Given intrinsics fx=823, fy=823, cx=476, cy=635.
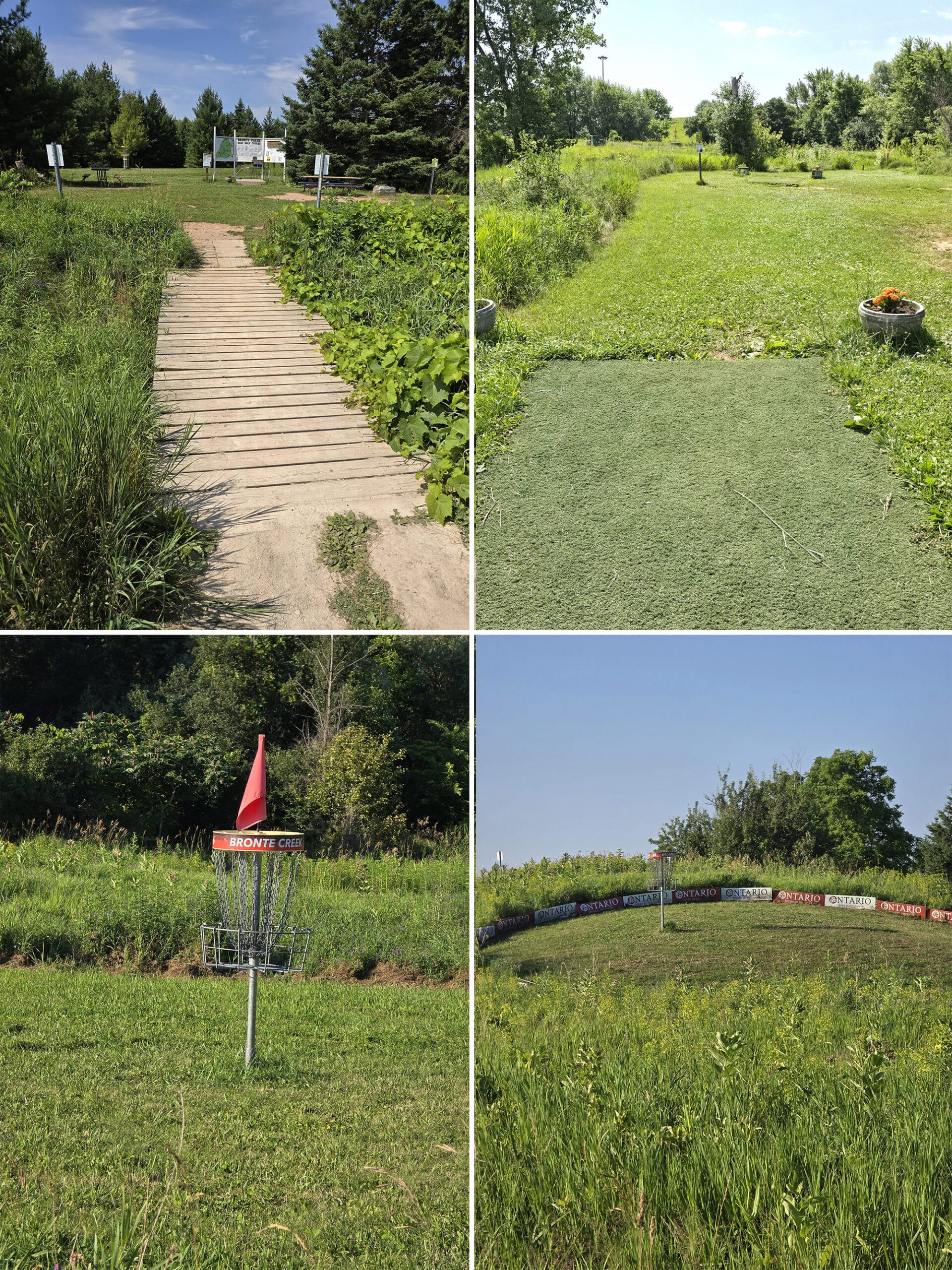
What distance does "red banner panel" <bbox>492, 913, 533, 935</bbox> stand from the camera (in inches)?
81.4

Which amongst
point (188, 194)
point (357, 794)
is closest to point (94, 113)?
point (188, 194)

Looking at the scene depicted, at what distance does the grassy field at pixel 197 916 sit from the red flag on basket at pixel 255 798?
1448 millimetres

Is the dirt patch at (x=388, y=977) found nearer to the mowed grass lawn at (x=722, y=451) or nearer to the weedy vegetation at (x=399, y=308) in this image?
the mowed grass lawn at (x=722, y=451)

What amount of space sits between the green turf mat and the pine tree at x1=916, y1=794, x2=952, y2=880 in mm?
1427

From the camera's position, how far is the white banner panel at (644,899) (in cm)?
234

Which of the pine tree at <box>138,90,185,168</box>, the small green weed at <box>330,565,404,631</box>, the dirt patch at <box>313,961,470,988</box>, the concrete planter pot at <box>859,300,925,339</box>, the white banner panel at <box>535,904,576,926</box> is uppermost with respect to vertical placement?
the pine tree at <box>138,90,185,168</box>

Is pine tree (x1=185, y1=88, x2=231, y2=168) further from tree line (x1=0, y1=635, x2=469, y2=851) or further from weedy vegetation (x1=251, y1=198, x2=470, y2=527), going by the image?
tree line (x1=0, y1=635, x2=469, y2=851)

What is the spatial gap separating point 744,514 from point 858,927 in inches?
104

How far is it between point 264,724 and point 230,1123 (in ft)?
4.88

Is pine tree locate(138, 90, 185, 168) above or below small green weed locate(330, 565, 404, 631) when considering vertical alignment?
above

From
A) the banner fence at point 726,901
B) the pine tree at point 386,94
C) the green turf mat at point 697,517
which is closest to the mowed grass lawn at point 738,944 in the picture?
the banner fence at point 726,901

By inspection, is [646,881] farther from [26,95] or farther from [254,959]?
[26,95]

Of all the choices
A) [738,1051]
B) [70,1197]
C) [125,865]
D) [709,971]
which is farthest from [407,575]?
[125,865]

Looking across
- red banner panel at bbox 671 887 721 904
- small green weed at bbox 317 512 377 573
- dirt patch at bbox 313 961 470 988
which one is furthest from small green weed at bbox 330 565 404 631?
dirt patch at bbox 313 961 470 988
